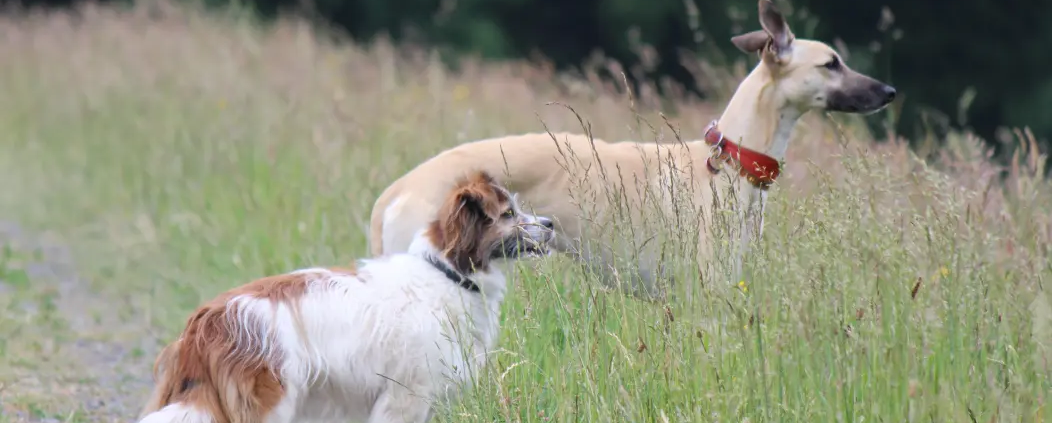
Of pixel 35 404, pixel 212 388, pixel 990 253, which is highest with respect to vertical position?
pixel 990 253

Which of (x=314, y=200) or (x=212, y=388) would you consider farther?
(x=314, y=200)

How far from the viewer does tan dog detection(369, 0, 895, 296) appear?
4.89 meters

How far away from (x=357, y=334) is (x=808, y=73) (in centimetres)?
246

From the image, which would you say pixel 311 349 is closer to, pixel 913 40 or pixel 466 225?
pixel 466 225

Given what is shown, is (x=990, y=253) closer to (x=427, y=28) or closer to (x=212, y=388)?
(x=212, y=388)

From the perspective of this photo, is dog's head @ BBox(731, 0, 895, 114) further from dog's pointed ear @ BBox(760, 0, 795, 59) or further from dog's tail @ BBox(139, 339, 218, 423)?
dog's tail @ BBox(139, 339, 218, 423)

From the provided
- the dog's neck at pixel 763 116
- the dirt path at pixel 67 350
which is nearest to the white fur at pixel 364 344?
the dirt path at pixel 67 350

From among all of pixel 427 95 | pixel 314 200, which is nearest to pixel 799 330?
pixel 314 200

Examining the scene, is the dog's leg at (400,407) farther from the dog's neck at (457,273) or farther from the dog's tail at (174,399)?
the dog's tail at (174,399)

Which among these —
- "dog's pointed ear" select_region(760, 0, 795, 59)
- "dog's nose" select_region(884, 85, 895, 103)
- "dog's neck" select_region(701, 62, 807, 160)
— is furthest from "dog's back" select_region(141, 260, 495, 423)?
"dog's nose" select_region(884, 85, 895, 103)

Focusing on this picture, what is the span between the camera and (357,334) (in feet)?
13.2

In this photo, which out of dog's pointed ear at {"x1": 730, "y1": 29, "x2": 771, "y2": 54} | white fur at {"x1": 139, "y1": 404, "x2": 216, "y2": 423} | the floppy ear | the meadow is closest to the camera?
the meadow

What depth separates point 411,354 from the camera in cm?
402

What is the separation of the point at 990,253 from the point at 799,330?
1145mm
